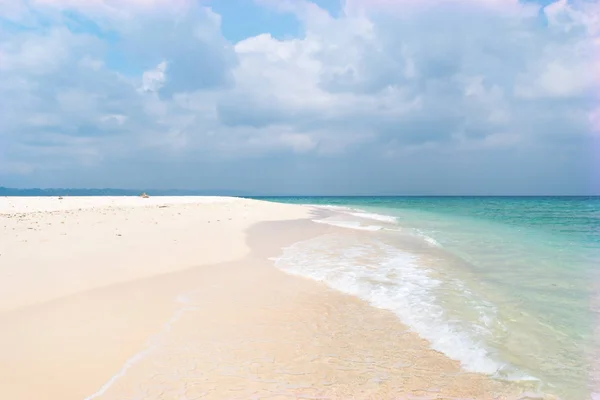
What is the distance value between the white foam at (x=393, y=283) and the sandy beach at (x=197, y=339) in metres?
0.40

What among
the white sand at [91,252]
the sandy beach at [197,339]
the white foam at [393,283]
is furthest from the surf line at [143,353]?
the white foam at [393,283]

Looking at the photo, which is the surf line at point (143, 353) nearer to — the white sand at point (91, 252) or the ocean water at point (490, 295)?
the white sand at point (91, 252)

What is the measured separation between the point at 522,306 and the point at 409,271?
3609mm

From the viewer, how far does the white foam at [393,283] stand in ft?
20.1

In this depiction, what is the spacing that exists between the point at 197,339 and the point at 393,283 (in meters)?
5.78

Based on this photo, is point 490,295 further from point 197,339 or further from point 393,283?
point 197,339

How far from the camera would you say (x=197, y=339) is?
241 inches

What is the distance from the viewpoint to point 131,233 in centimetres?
1714

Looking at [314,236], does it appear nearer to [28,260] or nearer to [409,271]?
[409,271]

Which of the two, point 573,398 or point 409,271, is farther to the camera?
point 409,271

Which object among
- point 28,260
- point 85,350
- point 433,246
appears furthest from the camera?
point 433,246

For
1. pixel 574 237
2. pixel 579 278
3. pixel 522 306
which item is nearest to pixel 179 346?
pixel 522 306

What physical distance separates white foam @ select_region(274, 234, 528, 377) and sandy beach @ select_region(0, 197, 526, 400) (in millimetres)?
396

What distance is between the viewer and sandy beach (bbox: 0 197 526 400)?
4730mm
